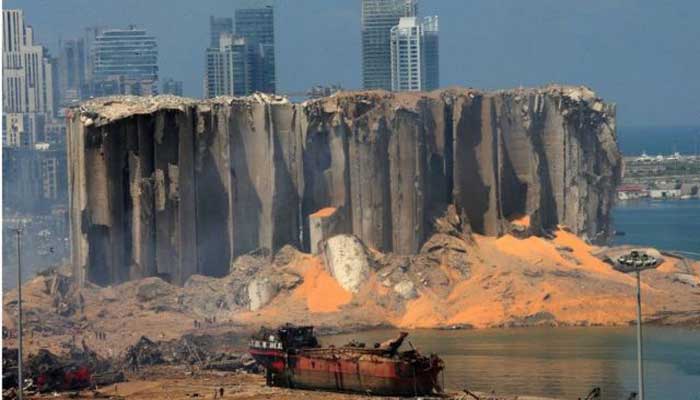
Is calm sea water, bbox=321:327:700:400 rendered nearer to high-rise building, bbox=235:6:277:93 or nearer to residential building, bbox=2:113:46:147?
residential building, bbox=2:113:46:147

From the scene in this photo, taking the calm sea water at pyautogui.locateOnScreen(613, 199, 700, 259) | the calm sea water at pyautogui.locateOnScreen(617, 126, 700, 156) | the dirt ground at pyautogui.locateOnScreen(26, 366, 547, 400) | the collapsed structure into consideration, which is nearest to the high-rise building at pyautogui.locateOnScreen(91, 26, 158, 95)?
the calm sea water at pyautogui.locateOnScreen(613, 199, 700, 259)

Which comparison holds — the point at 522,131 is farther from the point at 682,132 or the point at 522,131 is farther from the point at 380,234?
the point at 682,132

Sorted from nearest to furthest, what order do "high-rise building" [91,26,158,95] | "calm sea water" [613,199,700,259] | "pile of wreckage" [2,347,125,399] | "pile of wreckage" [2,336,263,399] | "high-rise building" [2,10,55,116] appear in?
"pile of wreckage" [2,347,125,399] < "pile of wreckage" [2,336,263,399] < "calm sea water" [613,199,700,259] < "high-rise building" [2,10,55,116] < "high-rise building" [91,26,158,95]

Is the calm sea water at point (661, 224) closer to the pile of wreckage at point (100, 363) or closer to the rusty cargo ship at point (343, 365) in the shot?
the pile of wreckage at point (100, 363)

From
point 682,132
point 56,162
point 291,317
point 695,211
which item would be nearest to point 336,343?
point 291,317

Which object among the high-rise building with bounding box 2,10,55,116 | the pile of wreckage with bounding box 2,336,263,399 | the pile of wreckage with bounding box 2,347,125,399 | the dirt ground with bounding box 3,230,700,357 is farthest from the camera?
the high-rise building with bounding box 2,10,55,116
